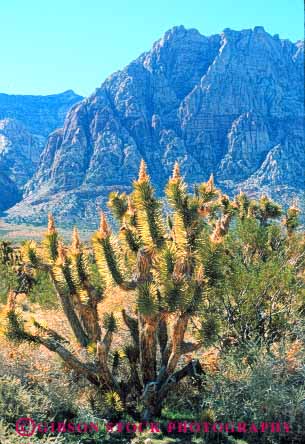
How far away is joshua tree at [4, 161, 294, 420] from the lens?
8.77m

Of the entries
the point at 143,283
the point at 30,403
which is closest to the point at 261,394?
the point at 143,283

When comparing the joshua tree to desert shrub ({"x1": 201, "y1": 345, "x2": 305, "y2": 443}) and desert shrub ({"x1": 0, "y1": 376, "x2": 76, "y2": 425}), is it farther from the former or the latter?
desert shrub ({"x1": 201, "y1": 345, "x2": 305, "y2": 443})

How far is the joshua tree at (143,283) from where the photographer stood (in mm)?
8773

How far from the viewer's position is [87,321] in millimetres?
10453

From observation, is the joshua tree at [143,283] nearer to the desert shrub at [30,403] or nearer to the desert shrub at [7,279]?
the desert shrub at [30,403]

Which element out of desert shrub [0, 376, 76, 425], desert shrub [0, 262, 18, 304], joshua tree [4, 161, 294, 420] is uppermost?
desert shrub [0, 262, 18, 304]

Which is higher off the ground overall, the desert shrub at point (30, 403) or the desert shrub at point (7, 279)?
the desert shrub at point (7, 279)

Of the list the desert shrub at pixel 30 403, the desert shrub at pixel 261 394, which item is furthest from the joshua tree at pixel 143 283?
the desert shrub at pixel 261 394

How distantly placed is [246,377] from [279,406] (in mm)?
779

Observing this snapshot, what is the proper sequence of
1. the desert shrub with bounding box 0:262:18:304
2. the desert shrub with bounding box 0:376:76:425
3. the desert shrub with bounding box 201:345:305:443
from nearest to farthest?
the desert shrub with bounding box 0:376:76:425
the desert shrub with bounding box 201:345:305:443
the desert shrub with bounding box 0:262:18:304

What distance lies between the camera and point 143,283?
925 cm

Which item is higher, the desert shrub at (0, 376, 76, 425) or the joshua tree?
the joshua tree

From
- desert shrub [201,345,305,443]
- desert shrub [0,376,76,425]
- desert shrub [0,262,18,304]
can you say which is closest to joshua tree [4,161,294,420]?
desert shrub [0,376,76,425]

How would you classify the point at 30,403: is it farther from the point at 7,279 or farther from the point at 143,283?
the point at 7,279
